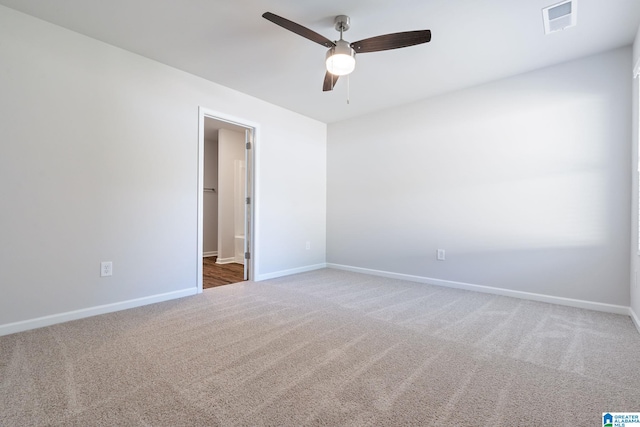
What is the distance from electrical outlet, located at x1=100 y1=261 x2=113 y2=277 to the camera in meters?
2.66

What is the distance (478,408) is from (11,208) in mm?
3365

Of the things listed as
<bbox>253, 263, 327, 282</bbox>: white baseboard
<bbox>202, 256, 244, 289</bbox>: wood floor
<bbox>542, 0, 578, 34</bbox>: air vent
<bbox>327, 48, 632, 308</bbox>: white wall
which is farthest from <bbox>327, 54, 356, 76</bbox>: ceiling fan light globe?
<bbox>202, 256, 244, 289</bbox>: wood floor

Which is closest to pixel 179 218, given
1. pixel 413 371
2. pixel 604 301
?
pixel 413 371

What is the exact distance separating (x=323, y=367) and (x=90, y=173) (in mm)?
2578

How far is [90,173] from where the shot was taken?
259 centimetres

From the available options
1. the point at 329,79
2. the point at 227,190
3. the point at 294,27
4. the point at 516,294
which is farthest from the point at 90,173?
the point at 516,294

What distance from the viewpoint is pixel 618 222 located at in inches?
106

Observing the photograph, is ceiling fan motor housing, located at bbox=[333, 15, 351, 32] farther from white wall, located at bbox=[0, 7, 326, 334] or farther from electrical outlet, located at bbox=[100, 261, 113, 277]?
electrical outlet, located at bbox=[100, 261, 113, 277]

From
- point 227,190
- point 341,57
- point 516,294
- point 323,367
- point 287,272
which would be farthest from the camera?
point 227,190

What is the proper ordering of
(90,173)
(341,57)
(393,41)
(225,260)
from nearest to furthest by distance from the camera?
(393,41)
(341,57)
(90,173)
(225,260)

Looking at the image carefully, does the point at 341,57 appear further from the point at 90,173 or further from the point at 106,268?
the point at 106,268

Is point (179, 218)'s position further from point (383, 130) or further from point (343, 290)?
point (383, 130)

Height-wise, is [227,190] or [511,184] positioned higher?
[227,190]

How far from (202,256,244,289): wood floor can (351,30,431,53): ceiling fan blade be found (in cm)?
317
